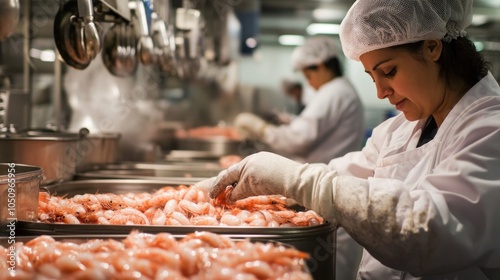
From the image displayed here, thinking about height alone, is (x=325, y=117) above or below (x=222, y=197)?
above

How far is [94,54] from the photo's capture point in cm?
234

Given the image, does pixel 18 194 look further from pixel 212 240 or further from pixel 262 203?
pixel 262 203

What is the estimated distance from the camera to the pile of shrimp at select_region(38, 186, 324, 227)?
1802 mm

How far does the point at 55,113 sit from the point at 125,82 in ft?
2.35

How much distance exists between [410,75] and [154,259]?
110cm

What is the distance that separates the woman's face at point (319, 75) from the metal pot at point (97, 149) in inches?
88.3

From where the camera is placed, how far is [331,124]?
4.67m

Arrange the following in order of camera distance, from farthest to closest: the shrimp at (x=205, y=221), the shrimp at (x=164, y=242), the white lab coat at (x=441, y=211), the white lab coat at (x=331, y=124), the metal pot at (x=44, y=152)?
the white lab coat at (x=331, y=124), the metal pot at (x=44, y=152), the shrimp at (x=205, y=221), the white lab coat at (x=441, y=211), the shrimp at (x=164, y=242)

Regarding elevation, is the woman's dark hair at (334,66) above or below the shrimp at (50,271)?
above

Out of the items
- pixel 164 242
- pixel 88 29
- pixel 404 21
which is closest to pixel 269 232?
pixel 164 242

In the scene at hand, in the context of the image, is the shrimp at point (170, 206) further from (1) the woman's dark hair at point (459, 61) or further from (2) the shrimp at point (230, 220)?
(1) the woman's dark hair at point (459, 61)

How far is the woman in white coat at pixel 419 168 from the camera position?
5.17 ft

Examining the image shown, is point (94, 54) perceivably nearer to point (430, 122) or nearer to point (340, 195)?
point (340, 195)

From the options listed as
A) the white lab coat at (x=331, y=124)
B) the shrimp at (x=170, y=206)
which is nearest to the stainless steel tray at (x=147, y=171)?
the shrimp at (x=170, y=206)
